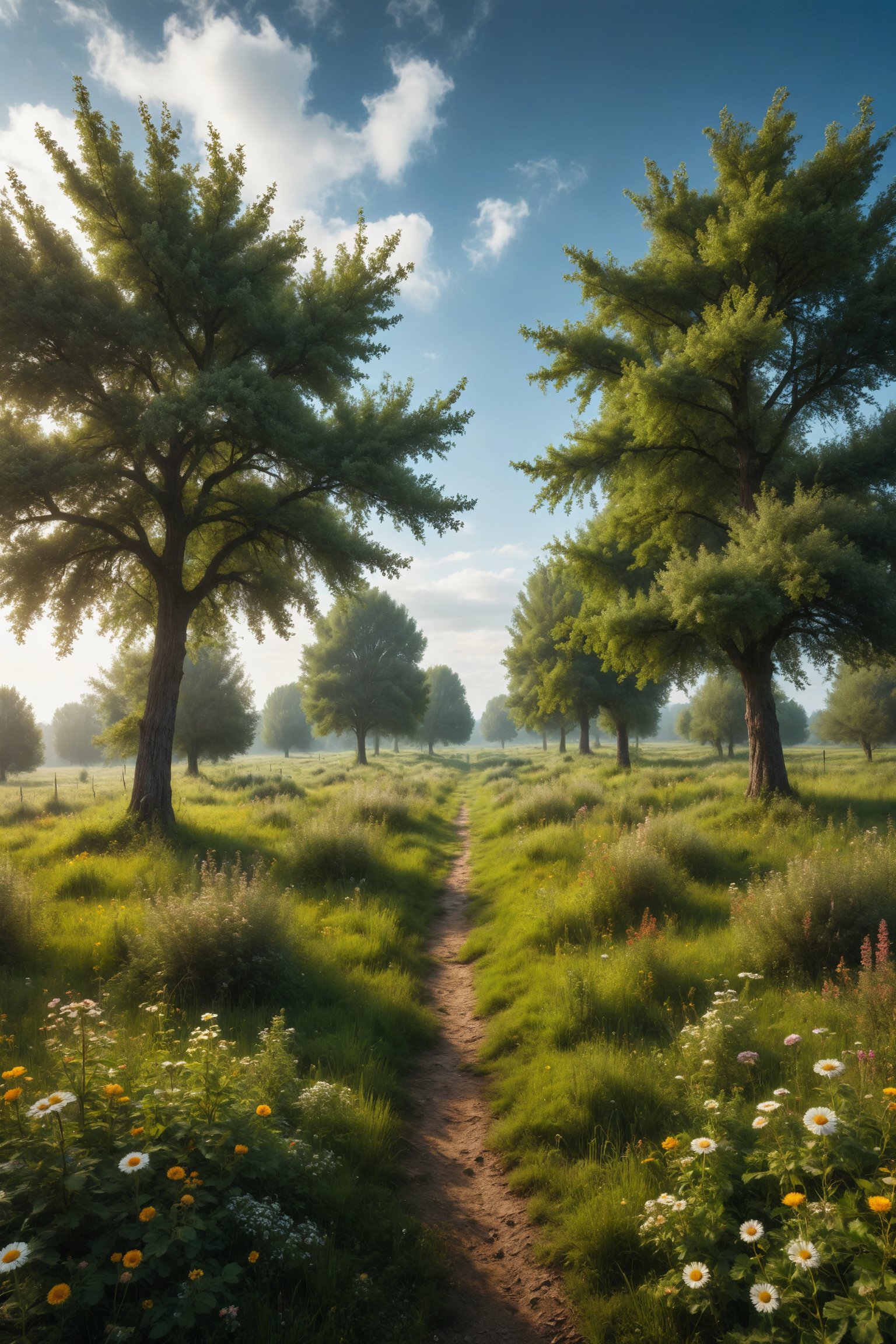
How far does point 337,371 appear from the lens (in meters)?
12.5

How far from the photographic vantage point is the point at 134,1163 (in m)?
2.48

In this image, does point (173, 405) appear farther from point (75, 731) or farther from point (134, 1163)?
point (75, 731)

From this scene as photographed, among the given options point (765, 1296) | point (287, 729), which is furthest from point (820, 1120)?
point (287, 729)

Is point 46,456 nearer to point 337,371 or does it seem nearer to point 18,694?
point 337,371

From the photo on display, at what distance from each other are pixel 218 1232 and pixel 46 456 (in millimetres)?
10803

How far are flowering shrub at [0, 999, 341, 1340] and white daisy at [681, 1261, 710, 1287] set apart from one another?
5.59 ft

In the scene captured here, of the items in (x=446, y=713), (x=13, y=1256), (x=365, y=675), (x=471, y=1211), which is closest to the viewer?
(x=13, y=1256)

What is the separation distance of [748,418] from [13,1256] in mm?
14158

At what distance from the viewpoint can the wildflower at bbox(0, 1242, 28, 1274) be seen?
2.01 meters

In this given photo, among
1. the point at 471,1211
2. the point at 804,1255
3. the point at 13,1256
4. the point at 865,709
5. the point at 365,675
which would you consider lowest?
the point at 471,1211

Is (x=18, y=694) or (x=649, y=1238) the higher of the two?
(x=18, y=694)

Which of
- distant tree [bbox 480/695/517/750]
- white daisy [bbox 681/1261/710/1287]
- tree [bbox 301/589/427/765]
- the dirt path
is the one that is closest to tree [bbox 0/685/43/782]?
tree [bbox 301/589/427/765]

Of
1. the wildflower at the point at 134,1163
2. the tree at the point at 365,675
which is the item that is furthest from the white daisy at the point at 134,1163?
the tree at the point at 365,675

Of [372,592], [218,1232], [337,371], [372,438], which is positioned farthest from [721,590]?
[372,592]
